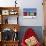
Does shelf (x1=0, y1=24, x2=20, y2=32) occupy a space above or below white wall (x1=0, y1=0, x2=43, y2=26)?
below

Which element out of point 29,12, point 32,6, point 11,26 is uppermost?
point 32,6

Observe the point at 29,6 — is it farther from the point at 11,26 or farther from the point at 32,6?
the point at 11,26

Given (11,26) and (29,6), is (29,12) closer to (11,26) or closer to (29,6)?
(29,6)

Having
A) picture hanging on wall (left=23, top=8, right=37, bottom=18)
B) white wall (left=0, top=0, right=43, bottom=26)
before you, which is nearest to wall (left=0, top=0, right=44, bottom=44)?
white wall (left=0, top=0, right=43, bottom=26)

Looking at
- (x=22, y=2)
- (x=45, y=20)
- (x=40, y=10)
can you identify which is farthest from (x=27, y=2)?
(x=45, y=20)

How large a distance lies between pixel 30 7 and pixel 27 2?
0.20m

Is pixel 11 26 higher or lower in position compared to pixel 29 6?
lower

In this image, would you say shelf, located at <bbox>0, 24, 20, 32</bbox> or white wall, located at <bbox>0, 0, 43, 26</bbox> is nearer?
shelf, located at <bbox>0, 24, 20, 32</bbox>

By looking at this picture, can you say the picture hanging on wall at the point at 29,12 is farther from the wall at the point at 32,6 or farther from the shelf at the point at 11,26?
the shelf at the point at 11,26

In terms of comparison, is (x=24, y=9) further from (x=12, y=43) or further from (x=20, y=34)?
(x=12, y=43)

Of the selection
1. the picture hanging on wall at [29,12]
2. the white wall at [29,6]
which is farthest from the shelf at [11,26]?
the picture hanging on wall at [29,12]

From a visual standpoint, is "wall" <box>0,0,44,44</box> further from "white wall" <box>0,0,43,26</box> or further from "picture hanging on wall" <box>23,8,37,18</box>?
"picture hanging on wall" <box>23,8,37,18</box>

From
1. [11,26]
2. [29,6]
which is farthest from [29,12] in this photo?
[11,26]

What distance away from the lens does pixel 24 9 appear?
17.4ft
